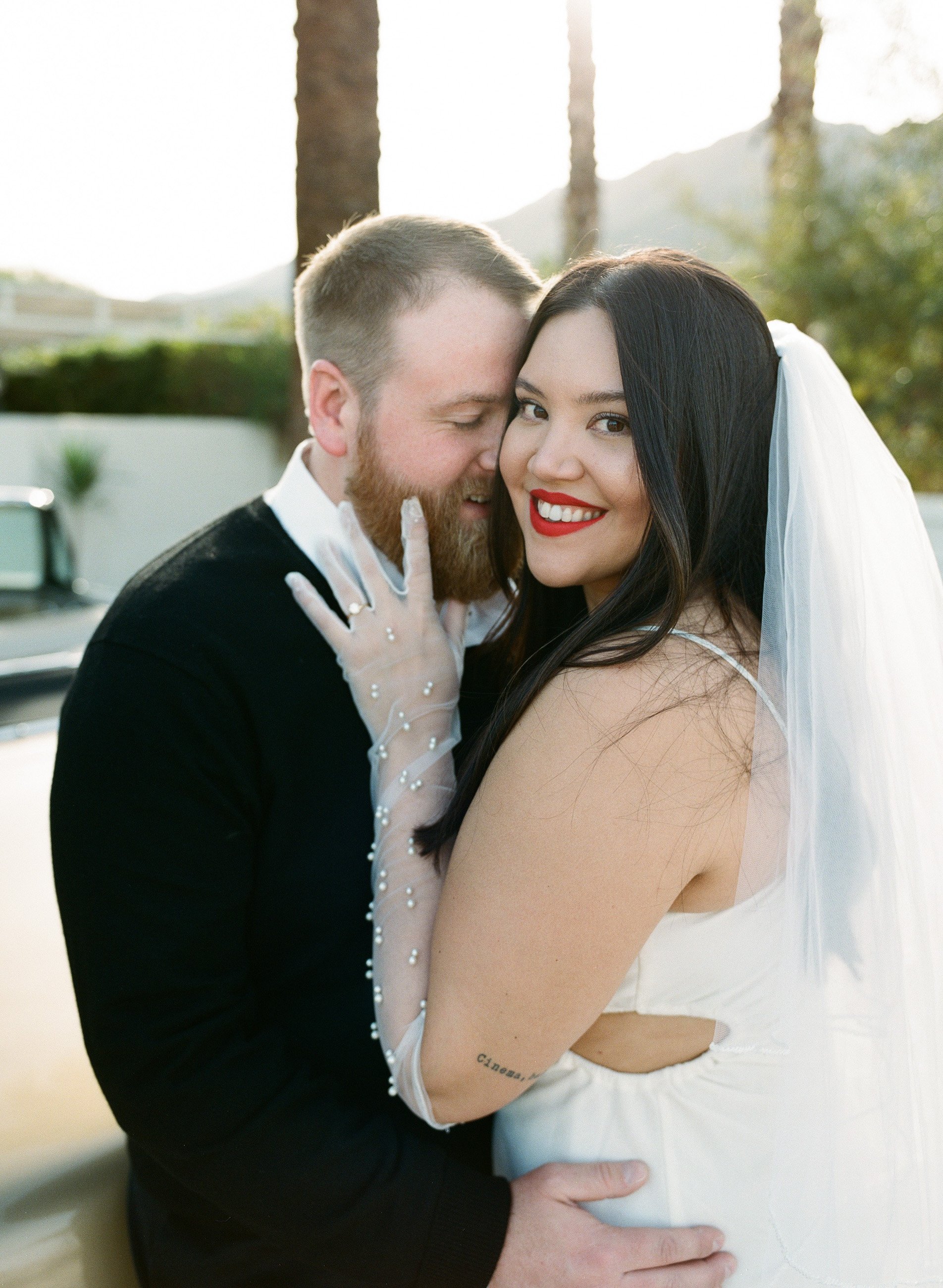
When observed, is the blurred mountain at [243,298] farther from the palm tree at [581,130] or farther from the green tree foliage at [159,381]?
the palm tree at [581,130]

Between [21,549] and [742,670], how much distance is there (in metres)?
3.09

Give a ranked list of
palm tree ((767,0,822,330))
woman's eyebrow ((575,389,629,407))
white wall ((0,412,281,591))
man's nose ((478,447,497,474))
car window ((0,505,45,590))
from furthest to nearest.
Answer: white wall ((0,412,281,591))
palm tree ((767,0,822,330))
car window ((0,505,45,590))
man's nose ((478,447,497,474))
woman's eyebrow ((575,389,629,407))

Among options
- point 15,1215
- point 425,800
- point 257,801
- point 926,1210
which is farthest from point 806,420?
point 15,1215

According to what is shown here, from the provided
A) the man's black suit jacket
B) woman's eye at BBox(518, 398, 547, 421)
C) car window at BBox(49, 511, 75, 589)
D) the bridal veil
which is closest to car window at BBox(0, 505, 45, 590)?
car window at BBox(49, 511, 75, 589)

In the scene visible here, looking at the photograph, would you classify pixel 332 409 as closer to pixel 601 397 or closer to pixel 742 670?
pixel 601 397

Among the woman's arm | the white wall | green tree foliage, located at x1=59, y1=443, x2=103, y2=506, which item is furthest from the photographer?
the white wall

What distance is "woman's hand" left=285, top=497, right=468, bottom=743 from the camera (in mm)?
1854

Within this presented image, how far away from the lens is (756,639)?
1.68m

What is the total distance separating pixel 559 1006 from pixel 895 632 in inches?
29.1

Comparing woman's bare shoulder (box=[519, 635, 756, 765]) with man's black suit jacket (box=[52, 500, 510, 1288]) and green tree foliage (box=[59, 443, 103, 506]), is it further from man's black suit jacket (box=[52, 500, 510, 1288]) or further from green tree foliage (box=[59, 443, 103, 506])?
green tree foliage (box=[59, 443, 103, 506])

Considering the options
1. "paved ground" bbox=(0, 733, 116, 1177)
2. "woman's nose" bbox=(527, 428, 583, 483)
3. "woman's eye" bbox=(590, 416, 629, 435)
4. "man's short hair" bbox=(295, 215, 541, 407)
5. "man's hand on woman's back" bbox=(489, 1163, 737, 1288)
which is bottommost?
"man's hand on woman's back" bbox=(489, 1163, 737, 1288)

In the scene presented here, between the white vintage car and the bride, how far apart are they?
0.58 metres

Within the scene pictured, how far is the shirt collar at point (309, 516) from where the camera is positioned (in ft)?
6.61

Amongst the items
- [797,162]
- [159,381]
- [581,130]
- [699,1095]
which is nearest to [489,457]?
[699,1095]
